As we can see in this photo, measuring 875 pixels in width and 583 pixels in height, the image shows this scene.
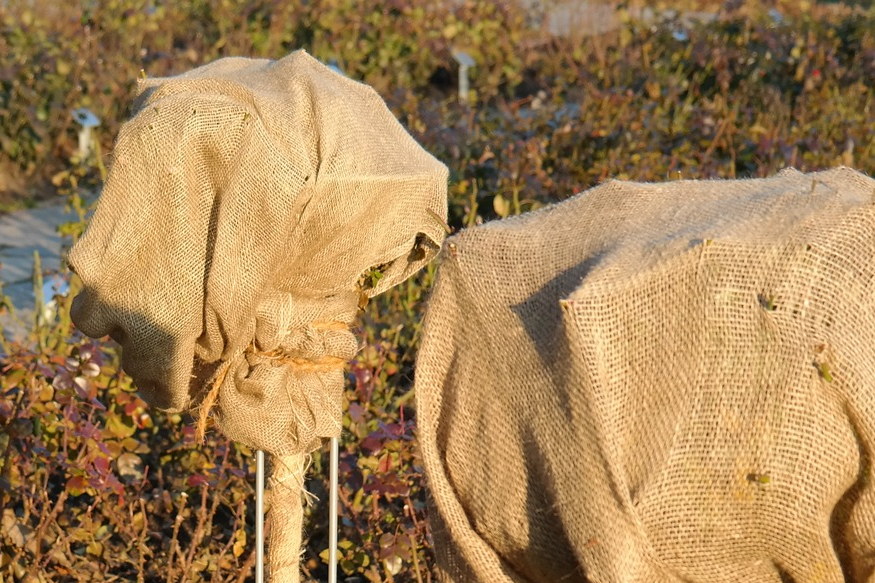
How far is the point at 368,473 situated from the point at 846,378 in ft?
5.58

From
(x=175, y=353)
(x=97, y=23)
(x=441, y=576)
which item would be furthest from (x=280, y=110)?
(x=97, y=23)

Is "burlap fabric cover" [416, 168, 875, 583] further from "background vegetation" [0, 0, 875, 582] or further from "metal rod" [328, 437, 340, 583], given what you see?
"background vegetation" [0, 0, 875, 582]

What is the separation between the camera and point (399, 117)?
5.74 metres

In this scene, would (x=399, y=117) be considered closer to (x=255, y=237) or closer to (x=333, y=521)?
(x=333, y=521)

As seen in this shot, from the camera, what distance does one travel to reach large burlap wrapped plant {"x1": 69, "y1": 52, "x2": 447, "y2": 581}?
1743 millimetres

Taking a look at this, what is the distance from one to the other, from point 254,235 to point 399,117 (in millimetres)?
4061

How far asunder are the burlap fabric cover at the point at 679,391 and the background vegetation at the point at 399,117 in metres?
1.22

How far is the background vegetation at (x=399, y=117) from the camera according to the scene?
2.82 meters

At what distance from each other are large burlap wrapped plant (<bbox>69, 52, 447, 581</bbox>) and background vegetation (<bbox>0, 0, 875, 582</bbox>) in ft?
2.24

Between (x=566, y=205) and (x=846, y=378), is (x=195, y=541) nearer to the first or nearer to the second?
(x=566, y=205)

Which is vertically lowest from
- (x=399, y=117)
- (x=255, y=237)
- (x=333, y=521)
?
(x=399, y=117)

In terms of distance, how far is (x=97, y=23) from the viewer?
7910mm

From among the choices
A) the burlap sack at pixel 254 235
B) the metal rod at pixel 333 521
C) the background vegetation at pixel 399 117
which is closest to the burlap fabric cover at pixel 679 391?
the burlap sack at pixel 254 235

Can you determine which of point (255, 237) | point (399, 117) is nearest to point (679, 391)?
point (255, 237)
